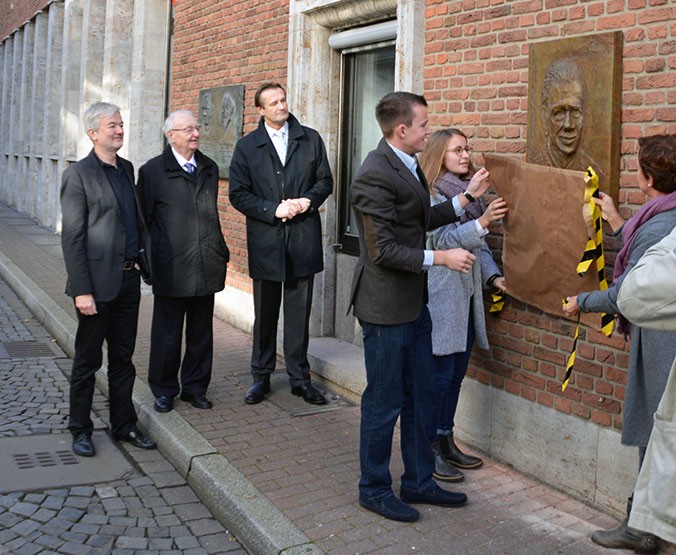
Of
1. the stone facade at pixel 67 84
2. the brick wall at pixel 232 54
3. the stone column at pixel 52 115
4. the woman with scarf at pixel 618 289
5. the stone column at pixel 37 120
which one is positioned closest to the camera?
the woman with scarf at pixel 618 289

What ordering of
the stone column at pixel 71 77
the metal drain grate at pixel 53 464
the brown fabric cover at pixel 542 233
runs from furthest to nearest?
the stone column at pixel 71 77, the metal drain grate at pixel 53 464, the brown fabric cover at pixel 542 233

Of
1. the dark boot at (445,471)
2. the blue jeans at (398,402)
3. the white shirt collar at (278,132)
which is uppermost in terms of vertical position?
the white shirt collar at (278,132)

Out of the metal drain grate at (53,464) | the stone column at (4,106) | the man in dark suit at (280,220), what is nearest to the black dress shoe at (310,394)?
the man in dark suit at (280,220)

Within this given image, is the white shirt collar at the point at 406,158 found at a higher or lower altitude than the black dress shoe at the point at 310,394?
higher

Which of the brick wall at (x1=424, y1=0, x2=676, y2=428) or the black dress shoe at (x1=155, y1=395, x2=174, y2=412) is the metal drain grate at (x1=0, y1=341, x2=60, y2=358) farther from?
the brick wall at (x1=424, y1=0, x2=676, y2=428)

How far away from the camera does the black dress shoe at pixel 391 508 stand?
4477mm

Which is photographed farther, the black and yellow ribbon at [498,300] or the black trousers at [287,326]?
the black trousers at [287,326]

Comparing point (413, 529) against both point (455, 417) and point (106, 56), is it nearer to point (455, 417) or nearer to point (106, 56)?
point (455, 417)

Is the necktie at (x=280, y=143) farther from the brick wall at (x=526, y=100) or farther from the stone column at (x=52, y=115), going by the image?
the stone column at (x=52, y=115)

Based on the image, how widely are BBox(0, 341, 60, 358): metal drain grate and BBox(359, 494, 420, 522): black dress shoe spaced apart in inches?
193

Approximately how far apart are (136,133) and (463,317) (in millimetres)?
8337

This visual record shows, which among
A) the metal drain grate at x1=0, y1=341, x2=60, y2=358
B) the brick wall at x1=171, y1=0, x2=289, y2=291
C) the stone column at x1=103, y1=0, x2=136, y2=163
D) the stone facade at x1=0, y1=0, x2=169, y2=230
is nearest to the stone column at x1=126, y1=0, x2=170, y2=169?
the stone facade at x1=0, y1=0, x2=169, y2=230

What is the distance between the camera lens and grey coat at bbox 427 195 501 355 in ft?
16.4

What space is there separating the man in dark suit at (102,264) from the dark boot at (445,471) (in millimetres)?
1936
